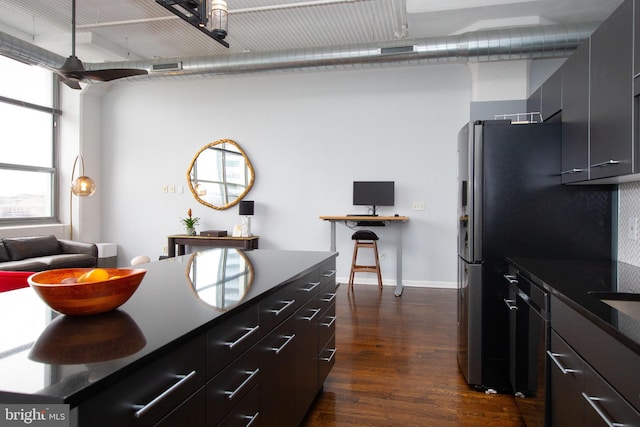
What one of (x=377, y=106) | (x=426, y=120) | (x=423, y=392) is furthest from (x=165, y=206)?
(x=423, y=392)

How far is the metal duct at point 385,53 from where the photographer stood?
14.3 feet

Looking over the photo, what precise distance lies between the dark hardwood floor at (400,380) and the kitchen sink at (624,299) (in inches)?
40.1

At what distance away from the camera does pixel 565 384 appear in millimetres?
1476

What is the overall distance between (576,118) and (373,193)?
367 cm

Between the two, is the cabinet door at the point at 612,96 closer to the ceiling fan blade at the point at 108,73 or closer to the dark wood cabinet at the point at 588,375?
the dark wood cabinet at the point at 588,375

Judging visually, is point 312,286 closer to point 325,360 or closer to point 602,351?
point 325,360

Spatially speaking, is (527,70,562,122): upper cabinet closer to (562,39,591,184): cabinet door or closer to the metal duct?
(562,39,591,184): cabinet door

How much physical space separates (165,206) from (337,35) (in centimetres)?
393

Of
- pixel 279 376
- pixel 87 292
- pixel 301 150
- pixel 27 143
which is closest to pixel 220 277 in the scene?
pixel 279 376

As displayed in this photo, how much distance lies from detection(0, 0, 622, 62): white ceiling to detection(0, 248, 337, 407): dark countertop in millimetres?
3885

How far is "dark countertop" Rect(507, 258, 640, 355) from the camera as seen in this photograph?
3.58ft

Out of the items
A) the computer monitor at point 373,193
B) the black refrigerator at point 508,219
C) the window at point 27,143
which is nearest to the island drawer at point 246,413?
the black refrigerator at point 508,219

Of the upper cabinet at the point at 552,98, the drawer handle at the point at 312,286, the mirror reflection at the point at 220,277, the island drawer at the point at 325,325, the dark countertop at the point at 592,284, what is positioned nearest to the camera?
the dark countertop at the point at 592,284

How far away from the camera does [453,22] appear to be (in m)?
5.05
